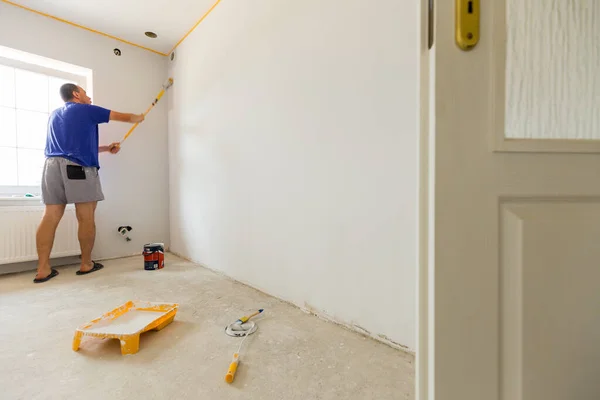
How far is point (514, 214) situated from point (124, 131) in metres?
3.28

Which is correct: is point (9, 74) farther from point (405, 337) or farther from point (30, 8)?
point (405, 337)

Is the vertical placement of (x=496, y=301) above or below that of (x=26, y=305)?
above

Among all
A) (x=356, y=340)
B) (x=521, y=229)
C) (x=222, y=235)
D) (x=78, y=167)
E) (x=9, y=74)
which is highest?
(x=9, y=74)

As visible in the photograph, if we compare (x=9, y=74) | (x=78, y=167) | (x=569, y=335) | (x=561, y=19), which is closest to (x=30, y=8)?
(x=9, y=74)

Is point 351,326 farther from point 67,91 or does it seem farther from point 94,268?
point 67,91

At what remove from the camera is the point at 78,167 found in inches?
86.4

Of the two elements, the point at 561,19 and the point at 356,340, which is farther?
the point at 356,340

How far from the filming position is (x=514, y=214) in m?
0.51

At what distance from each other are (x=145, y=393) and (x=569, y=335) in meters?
1.16

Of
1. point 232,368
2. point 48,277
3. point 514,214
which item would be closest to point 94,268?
point 48,277

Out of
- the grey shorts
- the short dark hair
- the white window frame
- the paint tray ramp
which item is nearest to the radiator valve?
the grey shorts

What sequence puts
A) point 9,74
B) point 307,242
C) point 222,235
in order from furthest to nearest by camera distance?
point 9,74 < point 222,235 < point 307,242

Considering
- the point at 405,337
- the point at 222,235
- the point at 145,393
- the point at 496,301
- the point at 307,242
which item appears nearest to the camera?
the point at 496,301

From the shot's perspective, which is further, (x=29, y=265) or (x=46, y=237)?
(x=29, y=265)
